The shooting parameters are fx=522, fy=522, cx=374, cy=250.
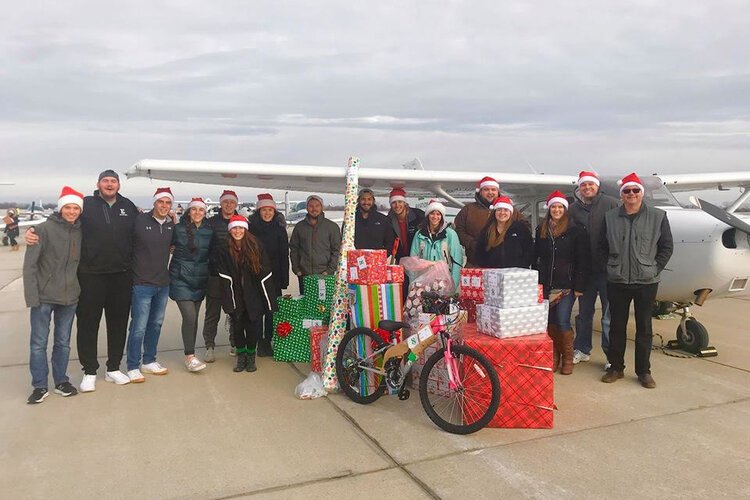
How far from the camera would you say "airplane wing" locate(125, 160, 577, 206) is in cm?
549

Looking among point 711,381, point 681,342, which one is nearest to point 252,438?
point 711,381

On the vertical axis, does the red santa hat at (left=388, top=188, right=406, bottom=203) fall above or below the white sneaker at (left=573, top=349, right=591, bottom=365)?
above

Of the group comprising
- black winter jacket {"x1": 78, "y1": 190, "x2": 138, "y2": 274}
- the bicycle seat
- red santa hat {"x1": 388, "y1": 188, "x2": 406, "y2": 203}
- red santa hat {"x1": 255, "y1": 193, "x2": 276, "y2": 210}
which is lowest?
the bicycle seat

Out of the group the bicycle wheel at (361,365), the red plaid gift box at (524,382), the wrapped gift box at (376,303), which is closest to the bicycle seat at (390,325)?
the bicycle wheel at (361,365)

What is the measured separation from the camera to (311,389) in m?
4.21

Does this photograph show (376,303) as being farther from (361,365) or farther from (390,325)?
(361,365)

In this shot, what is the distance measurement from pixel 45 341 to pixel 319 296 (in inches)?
91.7

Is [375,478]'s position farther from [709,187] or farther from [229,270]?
[709,187]

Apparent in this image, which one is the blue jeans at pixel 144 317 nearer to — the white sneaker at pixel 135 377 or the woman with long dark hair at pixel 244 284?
the white sneaker at pixel 135 377

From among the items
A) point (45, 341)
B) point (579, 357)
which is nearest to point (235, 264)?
point (45, 341)

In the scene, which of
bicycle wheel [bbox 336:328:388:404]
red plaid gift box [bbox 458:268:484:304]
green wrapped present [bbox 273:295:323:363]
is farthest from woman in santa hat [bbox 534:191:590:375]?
green wrapped present [bbox 273:295:323:363]

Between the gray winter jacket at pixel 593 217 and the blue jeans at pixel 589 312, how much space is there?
0.77ft

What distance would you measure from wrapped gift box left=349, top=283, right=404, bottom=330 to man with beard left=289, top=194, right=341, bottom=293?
1503 mm

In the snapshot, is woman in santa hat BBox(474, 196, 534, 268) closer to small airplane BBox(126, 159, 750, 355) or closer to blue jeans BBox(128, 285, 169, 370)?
small airplane BBox(126, 159, 750, 355)
